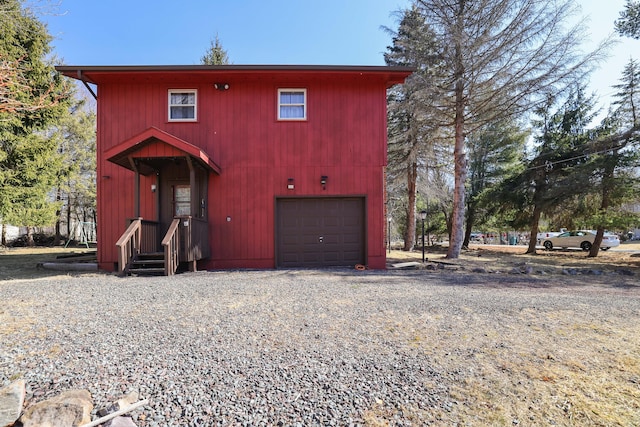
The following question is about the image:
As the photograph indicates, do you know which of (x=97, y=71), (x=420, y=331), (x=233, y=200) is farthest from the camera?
(x=233, y=200)

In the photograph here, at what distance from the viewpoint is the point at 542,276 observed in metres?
7.51

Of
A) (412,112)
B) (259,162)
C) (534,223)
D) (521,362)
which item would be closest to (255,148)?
(259,162)

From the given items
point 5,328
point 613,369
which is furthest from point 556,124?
point 5,328

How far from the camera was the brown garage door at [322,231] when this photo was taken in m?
8.66

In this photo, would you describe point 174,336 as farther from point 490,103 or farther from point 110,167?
point 490,103

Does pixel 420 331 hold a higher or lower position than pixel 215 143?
lower

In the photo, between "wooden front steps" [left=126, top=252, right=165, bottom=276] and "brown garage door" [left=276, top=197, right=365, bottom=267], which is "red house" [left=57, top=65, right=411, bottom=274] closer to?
"brown garage door" [left=276, top=197, right=365, bottom=267]

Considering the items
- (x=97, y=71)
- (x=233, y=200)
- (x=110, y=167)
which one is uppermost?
(x=97, y=71)

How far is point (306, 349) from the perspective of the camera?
279cm

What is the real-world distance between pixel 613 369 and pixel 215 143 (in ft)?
28.4

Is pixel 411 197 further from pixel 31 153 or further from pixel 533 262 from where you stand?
pixel 31 153

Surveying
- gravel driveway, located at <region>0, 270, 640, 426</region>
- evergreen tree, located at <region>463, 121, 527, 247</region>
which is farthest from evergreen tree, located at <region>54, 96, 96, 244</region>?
evergreen tree, located at <region>463, 121, 527, 247</region>

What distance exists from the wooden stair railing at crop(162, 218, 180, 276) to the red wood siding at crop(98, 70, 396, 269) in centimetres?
151

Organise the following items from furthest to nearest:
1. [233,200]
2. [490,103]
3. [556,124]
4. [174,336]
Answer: [556,124] < [490,103] < [233,200] < [174,336]
